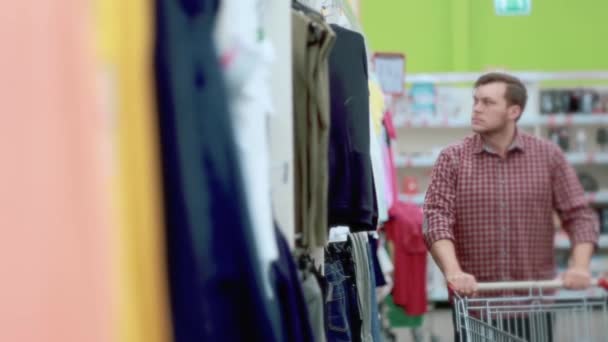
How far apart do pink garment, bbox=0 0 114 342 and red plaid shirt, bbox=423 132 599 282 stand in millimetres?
2439

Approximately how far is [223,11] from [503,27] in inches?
346

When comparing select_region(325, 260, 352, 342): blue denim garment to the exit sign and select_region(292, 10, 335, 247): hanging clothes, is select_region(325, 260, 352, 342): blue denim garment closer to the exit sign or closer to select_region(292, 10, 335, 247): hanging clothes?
select_region(292, 10, 335, 247): hanging clothes

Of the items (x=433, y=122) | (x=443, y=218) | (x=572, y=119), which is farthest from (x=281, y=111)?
(x=572, y=119)

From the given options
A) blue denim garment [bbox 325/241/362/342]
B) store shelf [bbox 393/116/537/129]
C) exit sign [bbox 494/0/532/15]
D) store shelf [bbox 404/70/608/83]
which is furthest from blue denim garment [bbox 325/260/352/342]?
exit sign [bbox 494/0/532/15]

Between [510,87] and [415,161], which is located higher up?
[510,87]

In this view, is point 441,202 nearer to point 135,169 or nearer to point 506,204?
point 506,204

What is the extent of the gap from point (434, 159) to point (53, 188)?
7.34m

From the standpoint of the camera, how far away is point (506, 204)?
347 cm

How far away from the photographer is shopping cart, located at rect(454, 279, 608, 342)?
2764mm

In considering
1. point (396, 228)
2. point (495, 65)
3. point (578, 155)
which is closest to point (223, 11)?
point (396, 228)

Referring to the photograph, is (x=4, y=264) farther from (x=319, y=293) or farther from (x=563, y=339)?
(x=563, y=339)

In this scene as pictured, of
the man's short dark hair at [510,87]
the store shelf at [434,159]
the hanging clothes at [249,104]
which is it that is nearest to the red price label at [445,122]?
the store shelf at [434,159]

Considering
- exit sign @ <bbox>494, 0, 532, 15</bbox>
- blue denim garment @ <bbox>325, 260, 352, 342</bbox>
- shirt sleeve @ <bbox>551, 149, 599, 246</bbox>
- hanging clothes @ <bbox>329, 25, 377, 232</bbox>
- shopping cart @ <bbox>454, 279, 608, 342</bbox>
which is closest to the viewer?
hanging clothes @ <bbox>329, 25, 377, 232</bbox>

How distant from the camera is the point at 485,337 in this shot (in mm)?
2639
